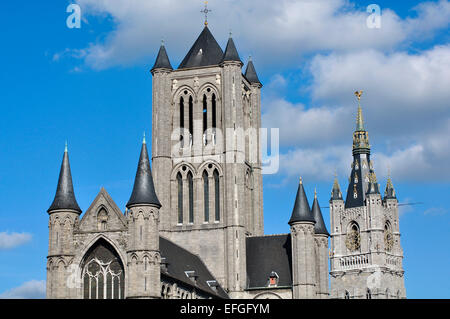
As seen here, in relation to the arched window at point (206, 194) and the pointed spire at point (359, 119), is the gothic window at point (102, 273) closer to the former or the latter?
the arched window at point (206, 194)

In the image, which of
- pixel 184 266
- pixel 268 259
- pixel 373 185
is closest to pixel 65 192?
pixel 184 266

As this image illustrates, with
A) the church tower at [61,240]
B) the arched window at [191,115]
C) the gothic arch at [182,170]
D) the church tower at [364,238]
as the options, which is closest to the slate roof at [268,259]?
the gothic arch at [182,170]

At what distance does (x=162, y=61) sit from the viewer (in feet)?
269

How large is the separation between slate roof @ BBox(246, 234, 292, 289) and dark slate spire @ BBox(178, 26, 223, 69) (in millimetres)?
15325

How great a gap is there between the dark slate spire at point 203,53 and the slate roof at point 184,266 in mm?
16410

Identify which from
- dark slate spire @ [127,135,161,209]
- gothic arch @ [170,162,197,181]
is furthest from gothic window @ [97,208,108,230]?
gothic arch @ [170,162,197,181]

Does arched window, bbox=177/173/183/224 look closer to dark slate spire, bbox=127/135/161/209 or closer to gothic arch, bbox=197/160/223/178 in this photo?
gothic arch, bbox=197/160/223/178

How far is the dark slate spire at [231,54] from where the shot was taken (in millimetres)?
80062

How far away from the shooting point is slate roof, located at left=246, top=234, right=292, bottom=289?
75.1 m

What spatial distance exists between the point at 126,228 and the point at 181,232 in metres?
19.3

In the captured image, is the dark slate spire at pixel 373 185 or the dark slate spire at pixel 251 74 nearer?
the dark slate spire at pixel 251 74

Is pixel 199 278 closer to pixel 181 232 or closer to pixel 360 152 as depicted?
pixel 181 232
